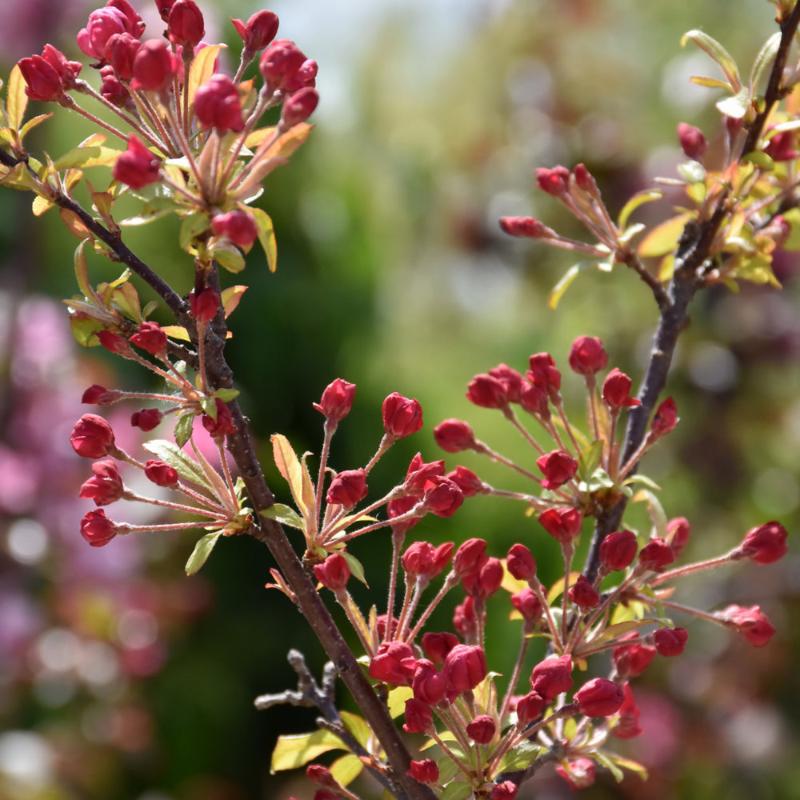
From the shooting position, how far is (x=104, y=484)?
455mm

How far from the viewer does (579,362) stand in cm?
54

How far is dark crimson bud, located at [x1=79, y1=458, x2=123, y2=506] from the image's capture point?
452 millimetres

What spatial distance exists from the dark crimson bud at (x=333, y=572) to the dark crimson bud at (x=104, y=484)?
83mm

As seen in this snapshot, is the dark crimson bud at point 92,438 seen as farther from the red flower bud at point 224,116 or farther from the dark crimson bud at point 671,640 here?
the dark crimson bud at point 671,640

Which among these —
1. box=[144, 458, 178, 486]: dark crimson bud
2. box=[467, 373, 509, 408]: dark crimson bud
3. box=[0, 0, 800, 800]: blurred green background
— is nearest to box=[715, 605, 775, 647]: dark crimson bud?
box=[467, 373, 509, 408]: dark crimson bud

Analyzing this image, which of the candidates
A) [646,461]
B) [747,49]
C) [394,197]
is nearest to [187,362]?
[646,461]

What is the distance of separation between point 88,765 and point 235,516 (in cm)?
174

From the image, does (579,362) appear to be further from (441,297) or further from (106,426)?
(441,297)

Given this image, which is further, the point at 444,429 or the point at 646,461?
the point at 646,461

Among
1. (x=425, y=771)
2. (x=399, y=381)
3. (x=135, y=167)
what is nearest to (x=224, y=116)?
(x=135, y=167)

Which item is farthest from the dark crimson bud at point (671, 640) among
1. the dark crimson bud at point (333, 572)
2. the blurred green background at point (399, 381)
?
the blurred green background at point (399, 381)

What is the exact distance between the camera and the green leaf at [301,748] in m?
0.49

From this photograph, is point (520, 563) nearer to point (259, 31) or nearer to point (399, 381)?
point (259, 31)

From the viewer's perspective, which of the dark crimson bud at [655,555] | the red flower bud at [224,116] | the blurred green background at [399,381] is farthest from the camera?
the blurred green background at [399,381]
